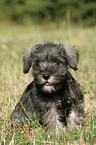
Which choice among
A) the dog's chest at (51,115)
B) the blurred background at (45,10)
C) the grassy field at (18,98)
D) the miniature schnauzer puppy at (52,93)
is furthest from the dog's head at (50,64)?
the blurred background at (45,10)

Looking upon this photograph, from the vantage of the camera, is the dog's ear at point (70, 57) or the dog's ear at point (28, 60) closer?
the dog's ear at point (70, 57)

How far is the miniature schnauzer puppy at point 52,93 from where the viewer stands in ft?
9.67

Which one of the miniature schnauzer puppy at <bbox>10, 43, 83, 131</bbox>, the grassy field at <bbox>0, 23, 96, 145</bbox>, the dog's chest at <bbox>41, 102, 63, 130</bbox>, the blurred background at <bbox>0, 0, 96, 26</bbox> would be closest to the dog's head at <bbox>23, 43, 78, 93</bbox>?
the miniature schnauzer puppy at <bbox>10, 43, 83, 131</bbox>

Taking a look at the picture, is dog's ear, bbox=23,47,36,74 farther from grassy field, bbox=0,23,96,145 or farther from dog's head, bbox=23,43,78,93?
grassy field, bbox=0,23,96,145

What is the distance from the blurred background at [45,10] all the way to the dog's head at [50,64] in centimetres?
1736

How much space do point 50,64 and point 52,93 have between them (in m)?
0.41

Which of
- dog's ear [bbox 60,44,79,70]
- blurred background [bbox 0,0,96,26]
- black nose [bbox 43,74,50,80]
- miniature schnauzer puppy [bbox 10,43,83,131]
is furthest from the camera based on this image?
blurred background [bbox 0,0,96,26]

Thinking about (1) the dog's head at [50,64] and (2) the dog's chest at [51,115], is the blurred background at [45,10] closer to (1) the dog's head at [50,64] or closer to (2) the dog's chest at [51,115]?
(1) the dog's head at [50,64]

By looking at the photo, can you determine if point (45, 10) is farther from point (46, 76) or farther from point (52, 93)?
point (46, 76)

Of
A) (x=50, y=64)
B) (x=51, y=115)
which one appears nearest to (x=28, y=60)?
(x=50, y=64)

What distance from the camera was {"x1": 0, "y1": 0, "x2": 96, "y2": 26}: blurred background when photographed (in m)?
21.9

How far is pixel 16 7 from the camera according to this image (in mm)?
26562

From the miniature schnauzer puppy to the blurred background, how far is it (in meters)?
17.4

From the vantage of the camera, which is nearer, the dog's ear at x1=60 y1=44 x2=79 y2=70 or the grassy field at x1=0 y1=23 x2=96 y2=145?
the grassy field at x1=0 y1=23 x2=96 y2=145
